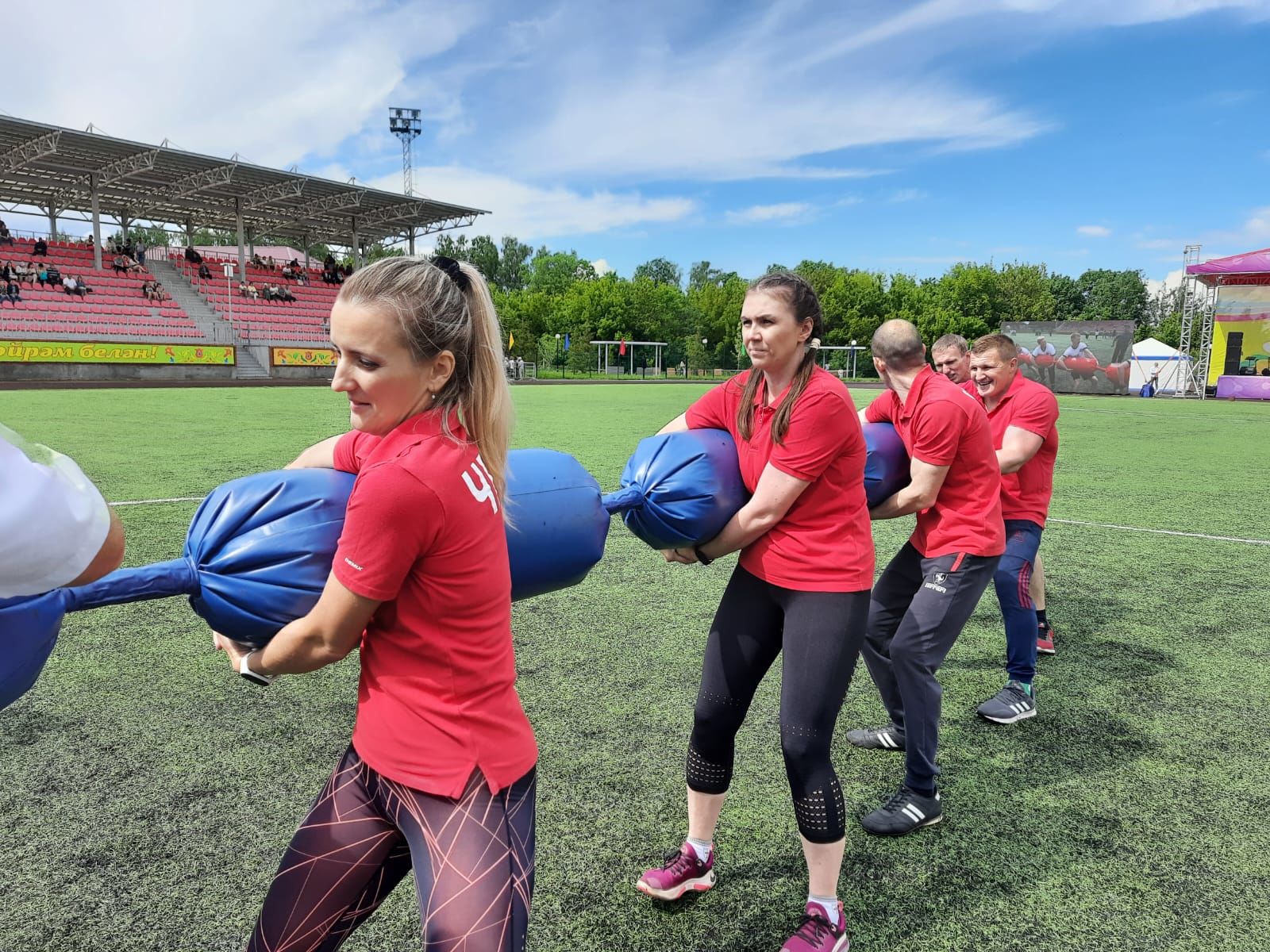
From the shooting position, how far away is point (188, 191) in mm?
33531

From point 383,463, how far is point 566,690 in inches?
106

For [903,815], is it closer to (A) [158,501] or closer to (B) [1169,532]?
(B) [1169,532]

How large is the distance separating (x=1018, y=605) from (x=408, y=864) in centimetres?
Result: 321

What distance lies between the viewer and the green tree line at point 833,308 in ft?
201

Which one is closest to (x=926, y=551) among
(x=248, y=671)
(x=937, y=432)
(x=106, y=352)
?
(x=937, y=432)

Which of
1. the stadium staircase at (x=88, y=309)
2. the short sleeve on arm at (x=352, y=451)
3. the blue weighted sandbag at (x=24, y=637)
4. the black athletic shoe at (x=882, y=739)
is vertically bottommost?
the black athletic shoe at (x=882, y=739)

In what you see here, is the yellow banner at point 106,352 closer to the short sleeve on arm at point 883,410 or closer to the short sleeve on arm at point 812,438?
the short sleeve on arm at point 883,410

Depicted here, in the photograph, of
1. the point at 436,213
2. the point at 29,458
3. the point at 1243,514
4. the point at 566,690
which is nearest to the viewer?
the point at 29,458

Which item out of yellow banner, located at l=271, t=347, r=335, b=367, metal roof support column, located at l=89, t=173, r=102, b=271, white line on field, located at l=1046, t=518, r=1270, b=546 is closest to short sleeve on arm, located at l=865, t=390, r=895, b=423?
white line on field, located at l=1046, t=518, r=1270, b=546

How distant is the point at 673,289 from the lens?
6700 cm

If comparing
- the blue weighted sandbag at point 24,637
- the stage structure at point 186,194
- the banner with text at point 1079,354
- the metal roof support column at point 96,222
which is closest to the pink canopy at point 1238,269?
the banner with text at point 1079,354

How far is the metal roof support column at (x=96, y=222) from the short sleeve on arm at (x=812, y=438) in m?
37.9

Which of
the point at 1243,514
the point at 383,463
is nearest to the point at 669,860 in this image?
the point at 383,463

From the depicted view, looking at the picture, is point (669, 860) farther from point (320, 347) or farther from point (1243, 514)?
point (320, 347)
